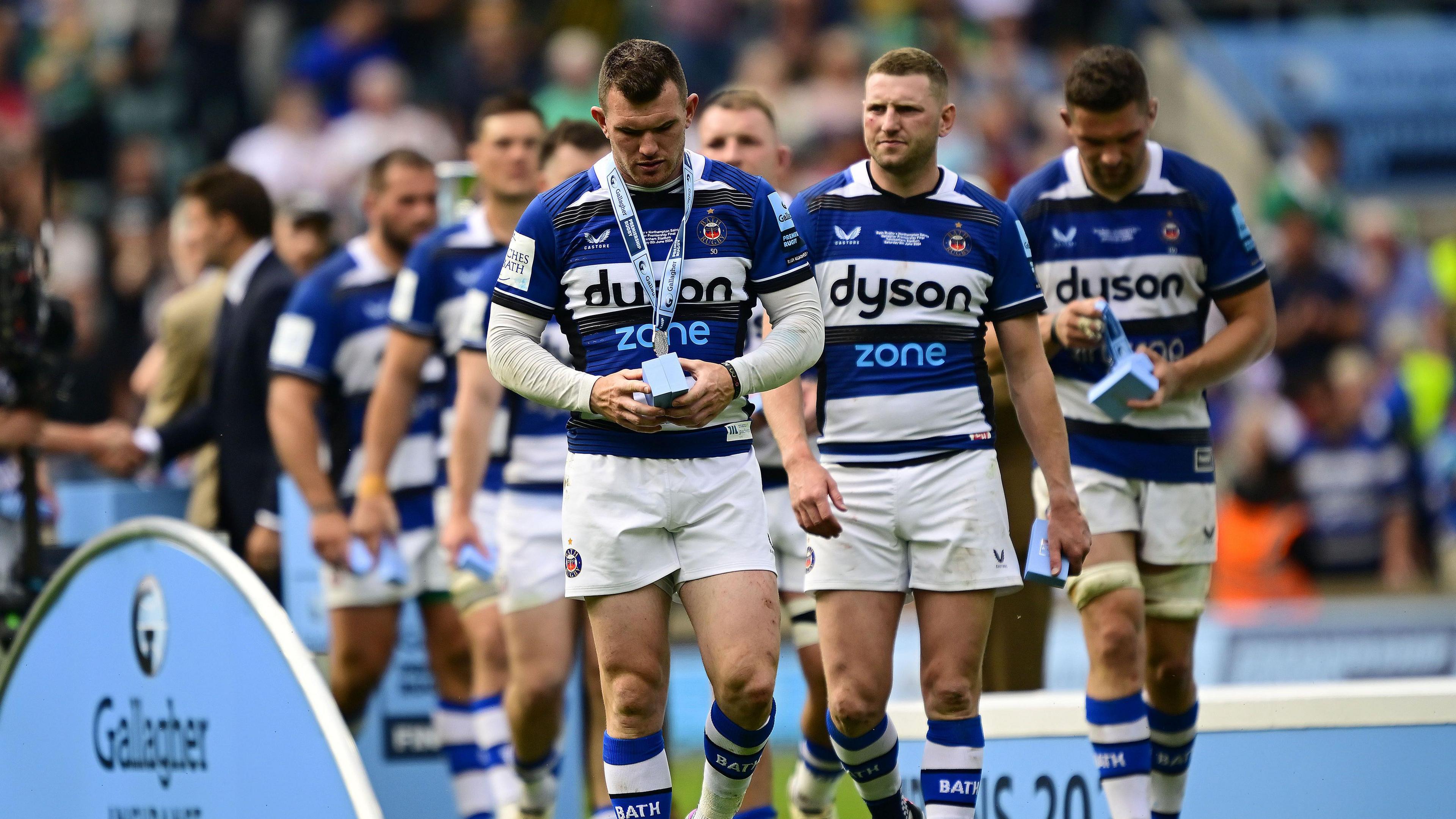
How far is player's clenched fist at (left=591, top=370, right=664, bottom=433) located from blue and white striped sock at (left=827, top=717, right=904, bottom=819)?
1312mm

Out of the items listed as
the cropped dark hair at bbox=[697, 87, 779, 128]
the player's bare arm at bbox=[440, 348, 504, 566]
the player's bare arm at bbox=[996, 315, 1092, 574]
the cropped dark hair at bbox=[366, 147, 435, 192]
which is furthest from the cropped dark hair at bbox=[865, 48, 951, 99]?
the cropped dark hair at bbox=[366, 147, 435, 192]

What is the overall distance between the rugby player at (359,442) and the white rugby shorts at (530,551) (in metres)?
0.72

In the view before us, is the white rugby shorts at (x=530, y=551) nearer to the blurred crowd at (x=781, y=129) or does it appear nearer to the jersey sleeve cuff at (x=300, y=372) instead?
the jersey sleeve cuff at (x=300, y=372)

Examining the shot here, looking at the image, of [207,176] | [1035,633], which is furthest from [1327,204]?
[207,176]

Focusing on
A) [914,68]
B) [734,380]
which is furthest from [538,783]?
[914,68]

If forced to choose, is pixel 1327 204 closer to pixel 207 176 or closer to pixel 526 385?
pixel 207 176

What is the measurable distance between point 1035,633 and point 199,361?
4.71 meters

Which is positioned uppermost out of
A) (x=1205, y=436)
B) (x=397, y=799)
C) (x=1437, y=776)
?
(x=1205, y=436)

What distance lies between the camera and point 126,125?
17.3m

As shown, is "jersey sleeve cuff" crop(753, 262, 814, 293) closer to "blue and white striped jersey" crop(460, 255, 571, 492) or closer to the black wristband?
the black wristband

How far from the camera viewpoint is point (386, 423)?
792 centimetres

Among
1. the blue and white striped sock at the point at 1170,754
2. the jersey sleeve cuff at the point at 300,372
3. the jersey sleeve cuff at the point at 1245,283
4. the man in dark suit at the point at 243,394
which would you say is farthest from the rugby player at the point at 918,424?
the man in dark suit at the point at 243,394

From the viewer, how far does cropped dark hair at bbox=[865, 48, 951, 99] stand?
5.84m

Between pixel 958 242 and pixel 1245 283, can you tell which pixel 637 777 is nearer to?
pixel 958 242
